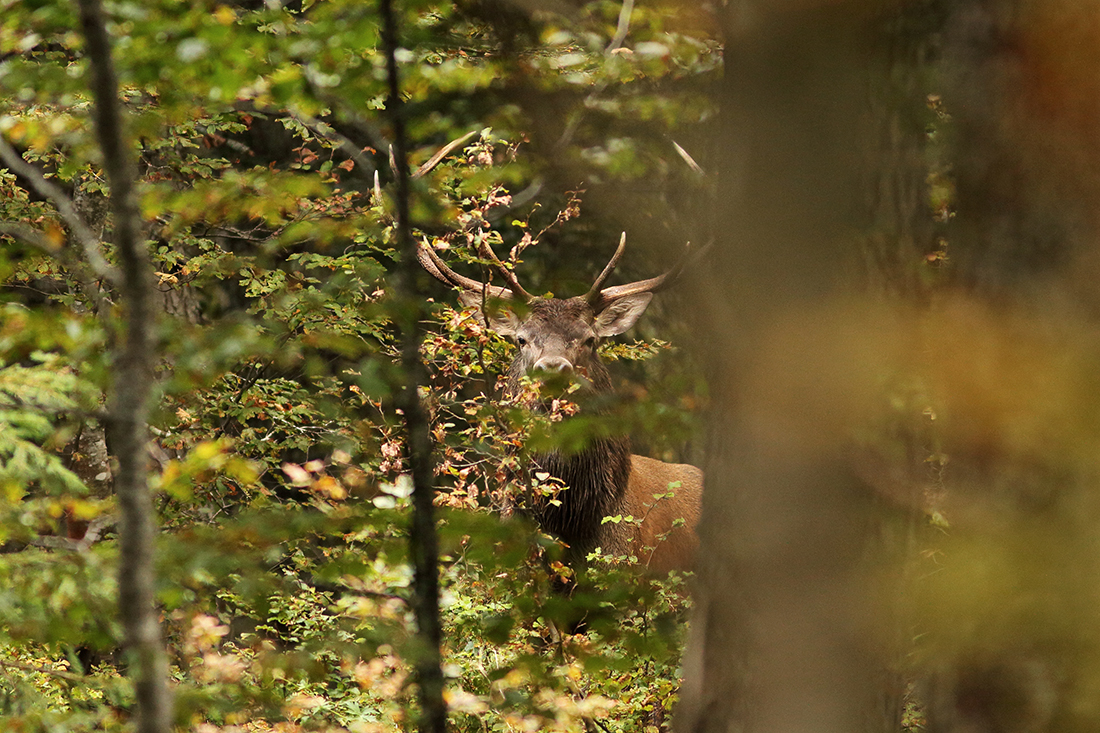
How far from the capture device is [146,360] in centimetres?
189

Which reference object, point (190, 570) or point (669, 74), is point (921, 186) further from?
point (669, 74)

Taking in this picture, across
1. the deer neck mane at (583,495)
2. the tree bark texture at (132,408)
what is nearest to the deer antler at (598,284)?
the deer neck mane at (583,495)

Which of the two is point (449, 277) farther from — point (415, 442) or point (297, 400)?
point (415, 442)

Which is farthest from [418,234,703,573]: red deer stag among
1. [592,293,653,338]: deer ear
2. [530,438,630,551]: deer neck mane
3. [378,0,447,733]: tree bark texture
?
[378,0,447,733]: tree bark texture

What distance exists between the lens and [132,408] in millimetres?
1865

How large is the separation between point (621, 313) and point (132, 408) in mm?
5652

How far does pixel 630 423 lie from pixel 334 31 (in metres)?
1.46

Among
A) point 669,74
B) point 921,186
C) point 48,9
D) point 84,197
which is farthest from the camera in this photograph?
point 84,197

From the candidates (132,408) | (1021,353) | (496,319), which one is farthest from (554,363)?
(1021,353)

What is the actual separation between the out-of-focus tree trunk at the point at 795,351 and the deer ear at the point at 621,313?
5.16 metres

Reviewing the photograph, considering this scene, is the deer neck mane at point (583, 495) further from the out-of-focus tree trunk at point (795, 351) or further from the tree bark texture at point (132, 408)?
the tree bark texture at point (132, 408)

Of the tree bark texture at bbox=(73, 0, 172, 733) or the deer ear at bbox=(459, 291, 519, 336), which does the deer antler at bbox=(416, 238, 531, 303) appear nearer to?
the deer ear at bbox=(459, 291, 519, 336)

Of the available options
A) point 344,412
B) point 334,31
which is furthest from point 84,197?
point 344,412

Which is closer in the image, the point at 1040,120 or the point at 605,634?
the point at 1040,120
